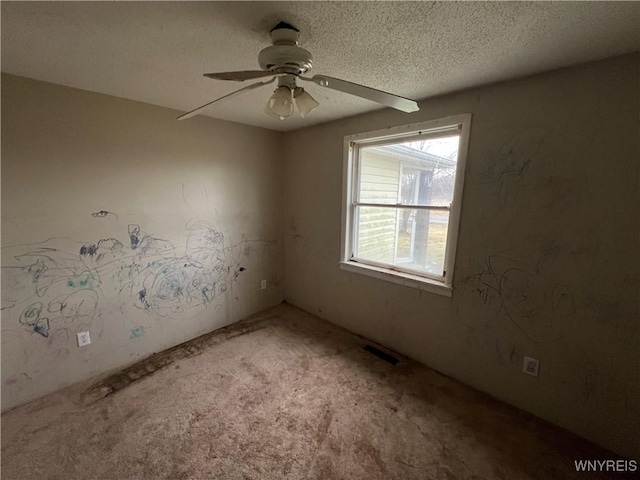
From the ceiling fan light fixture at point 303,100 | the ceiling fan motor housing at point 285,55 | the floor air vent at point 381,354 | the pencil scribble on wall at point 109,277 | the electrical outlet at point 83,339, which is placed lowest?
the floor air vent at point 381,354

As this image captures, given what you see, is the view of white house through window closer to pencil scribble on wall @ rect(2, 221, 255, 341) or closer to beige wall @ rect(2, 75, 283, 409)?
beige wall @ rect(2, 75, 283, 409)

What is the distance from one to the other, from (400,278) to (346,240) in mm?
687

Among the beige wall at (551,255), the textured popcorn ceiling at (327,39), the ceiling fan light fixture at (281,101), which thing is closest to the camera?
the textured popcorn ceiling at (327,39)

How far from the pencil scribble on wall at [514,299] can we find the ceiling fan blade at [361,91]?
127 cm

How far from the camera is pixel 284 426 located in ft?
5.43

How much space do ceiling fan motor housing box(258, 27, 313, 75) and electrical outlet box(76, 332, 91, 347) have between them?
91.6 inches

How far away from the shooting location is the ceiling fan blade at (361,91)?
1.09 meters

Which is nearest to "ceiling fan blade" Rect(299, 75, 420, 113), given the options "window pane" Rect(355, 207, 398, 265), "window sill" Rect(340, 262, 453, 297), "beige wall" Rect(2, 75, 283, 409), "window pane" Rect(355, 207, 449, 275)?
"window pane" Rect(355, 207, 449, 275)

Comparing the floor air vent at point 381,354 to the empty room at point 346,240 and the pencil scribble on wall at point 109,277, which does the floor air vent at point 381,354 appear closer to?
the empty room at point 346,240

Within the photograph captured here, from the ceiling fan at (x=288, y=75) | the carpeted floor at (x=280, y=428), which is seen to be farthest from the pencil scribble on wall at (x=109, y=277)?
the ceiling fan at (x=288, y=75)

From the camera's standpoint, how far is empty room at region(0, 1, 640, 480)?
1.23 metres

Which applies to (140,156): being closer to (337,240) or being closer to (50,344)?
(50,344)

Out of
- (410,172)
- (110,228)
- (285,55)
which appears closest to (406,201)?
(410,172)

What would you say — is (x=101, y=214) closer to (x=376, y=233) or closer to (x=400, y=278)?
(x=376, y=233)
